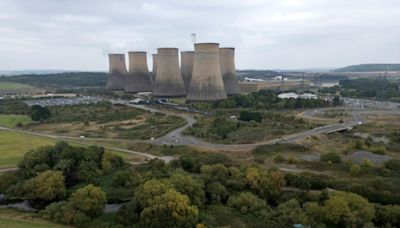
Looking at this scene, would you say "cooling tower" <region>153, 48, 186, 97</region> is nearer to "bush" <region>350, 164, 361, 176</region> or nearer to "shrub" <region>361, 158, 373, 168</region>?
"shrub" <region>361, 158, 373, 168</region>

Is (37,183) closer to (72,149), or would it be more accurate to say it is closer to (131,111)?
(72,149)

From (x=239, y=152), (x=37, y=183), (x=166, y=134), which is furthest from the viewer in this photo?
(x=166, y=134)

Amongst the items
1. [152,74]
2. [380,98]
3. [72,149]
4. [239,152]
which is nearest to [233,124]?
[239,152]

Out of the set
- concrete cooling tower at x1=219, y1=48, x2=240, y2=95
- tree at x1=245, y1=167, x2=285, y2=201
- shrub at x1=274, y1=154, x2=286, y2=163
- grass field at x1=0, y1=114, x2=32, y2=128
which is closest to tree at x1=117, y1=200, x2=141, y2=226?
tree at x1=245, y1=167, x2=285, y2=201

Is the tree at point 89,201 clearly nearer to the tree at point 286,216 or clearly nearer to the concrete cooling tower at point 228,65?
the tree at point 286,216

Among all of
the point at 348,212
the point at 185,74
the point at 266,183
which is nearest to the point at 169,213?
the point at 266,183

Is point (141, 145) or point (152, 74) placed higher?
point (152, 74)
